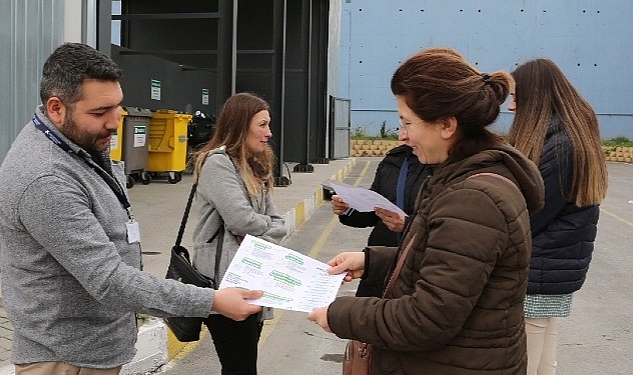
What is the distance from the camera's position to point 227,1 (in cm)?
1099

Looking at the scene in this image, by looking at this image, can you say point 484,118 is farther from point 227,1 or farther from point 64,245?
point 227,1

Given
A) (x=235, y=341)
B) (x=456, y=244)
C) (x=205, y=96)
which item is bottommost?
(x=235, y=341)

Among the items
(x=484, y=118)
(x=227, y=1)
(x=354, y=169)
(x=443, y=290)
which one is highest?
(x=227, y=1)

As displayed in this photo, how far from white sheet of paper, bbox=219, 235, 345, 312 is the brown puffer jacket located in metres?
0.22

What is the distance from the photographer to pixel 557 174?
2818 millimetres

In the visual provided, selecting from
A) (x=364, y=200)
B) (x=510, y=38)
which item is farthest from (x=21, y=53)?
(x=510, y=38)

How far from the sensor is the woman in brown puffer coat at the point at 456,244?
67.4 inches

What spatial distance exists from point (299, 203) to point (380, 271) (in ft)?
28.9

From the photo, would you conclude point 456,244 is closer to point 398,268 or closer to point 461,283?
point 461,283

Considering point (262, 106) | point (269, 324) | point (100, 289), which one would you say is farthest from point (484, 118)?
point (269, 324)

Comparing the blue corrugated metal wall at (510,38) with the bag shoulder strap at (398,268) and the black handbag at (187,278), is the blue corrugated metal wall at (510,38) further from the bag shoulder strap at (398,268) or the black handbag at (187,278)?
the bag shoulder strap at (398,268)

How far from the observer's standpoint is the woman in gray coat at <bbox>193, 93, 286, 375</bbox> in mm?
3137

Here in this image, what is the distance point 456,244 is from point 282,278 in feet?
2.43

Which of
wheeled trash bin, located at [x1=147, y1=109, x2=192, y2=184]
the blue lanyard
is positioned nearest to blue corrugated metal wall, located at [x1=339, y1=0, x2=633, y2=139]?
wheeled trash bin, located at [x1=147, y1=109, x2=192, y2=184]
